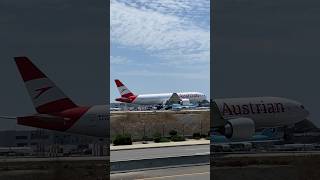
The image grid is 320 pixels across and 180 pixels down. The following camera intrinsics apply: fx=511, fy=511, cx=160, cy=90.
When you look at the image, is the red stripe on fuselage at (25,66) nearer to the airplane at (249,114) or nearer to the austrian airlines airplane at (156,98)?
the airplane at (249,114)

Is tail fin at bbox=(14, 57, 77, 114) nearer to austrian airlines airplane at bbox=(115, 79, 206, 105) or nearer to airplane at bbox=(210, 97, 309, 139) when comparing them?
airplane at bbox=(210, 97, 309, 139)

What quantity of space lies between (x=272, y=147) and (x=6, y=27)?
3623 millimetres

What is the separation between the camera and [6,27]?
5.55 metres

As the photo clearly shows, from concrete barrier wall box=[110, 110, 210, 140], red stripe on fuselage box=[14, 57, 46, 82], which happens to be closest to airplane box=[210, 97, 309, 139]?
red stripe on fuselage box=[14, 57, 46, 82]

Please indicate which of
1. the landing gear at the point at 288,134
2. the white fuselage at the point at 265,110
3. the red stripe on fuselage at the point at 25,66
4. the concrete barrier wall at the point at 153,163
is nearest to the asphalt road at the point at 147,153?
the concrete barrier wall at the point at 153,163

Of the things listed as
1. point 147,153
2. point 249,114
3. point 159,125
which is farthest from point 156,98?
point 249,114

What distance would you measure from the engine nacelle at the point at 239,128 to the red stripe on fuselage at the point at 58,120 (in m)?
1.95

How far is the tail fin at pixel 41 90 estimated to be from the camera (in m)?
5.65

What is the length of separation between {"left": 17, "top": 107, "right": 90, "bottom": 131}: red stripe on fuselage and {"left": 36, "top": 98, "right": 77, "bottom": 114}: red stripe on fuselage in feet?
0.18

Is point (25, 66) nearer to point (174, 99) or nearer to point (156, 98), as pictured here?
point (174, 99)

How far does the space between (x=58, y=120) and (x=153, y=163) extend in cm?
334

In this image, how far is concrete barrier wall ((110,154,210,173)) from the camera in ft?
28.9

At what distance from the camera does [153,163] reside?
9.30m

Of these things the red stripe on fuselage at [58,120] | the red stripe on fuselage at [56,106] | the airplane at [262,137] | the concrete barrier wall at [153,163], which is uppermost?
the red stripe on fuselage at [56,106]
